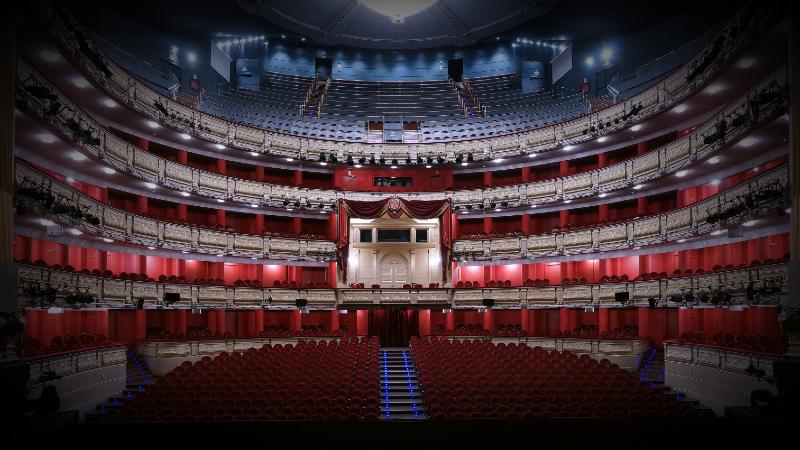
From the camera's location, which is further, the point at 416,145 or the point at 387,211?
the point at 416,145

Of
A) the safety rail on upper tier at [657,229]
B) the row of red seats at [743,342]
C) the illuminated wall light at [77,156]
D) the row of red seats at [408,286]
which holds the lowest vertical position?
the row of red seats at [743,342]

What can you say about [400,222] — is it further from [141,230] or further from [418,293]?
[141,230]

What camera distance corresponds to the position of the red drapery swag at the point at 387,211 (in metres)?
26.3

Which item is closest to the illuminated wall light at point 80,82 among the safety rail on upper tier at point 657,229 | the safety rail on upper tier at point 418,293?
the safety rail on upper tier at point 418,293

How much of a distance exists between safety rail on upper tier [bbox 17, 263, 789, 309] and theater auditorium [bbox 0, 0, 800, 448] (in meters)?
0.10

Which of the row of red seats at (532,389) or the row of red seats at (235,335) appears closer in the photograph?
the row of red seats at (532,389)

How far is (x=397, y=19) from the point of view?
100 ft

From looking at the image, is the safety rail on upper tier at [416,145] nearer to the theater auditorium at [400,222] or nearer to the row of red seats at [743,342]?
the theater auditorium at [400,222]

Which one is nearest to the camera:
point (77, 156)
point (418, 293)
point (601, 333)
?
point (77, 156)

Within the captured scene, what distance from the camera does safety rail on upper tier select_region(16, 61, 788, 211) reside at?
12430mm

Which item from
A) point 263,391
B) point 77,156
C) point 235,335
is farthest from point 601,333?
point 77,156

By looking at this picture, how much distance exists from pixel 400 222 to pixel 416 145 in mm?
4381

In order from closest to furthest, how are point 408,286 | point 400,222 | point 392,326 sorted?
1. point 408,286
2. point 392,326
3. point 400,222

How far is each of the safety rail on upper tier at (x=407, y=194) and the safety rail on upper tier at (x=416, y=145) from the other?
131cm
